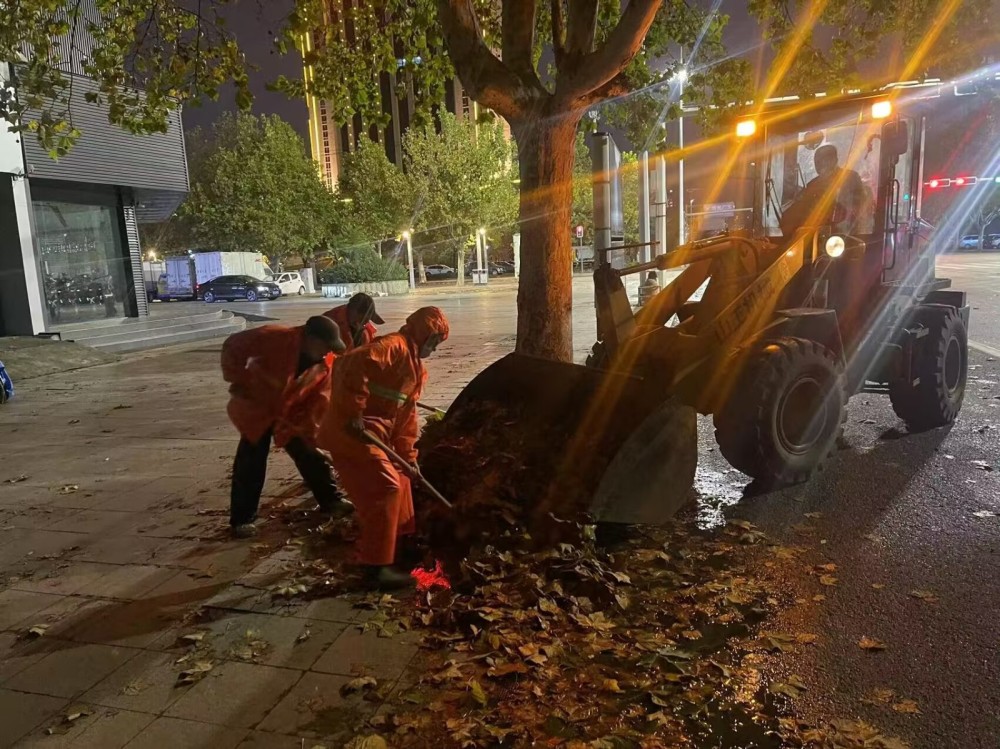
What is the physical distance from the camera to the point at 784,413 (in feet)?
17.3

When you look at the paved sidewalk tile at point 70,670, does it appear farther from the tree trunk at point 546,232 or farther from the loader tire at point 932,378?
the loader tire at point 932,378

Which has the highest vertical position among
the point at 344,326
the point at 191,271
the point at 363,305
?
the point at 191,271

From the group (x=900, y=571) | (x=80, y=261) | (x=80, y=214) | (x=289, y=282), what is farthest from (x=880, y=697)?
(x=289, y=282)

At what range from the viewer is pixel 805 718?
9.19 feet

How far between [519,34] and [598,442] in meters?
4.03

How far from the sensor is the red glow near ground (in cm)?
403

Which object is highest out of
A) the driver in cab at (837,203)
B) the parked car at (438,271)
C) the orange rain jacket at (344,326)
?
the driver in cab at (837,203)

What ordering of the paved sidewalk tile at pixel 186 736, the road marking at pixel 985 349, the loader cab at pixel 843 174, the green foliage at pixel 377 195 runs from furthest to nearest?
the green foliage at pixel 377 195 < the road marking at pixel 985 349 < the loader cab at pixel 843 174 < the paved sidewalk tile at pixel 186 736

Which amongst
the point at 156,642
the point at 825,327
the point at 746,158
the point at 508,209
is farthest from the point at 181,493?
the point at 508,209

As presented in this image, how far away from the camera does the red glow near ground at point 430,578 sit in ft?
13.2

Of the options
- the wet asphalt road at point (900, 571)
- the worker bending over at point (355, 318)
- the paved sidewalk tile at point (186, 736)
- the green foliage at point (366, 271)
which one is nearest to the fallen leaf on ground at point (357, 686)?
the paved sidewalk tile at point (186, 736)

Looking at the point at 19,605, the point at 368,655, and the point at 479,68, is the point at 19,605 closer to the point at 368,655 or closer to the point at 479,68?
the point at 368,655

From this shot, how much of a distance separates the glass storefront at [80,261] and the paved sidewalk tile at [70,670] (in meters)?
16.7

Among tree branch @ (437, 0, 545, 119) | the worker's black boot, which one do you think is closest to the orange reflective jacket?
the worker's black boot
